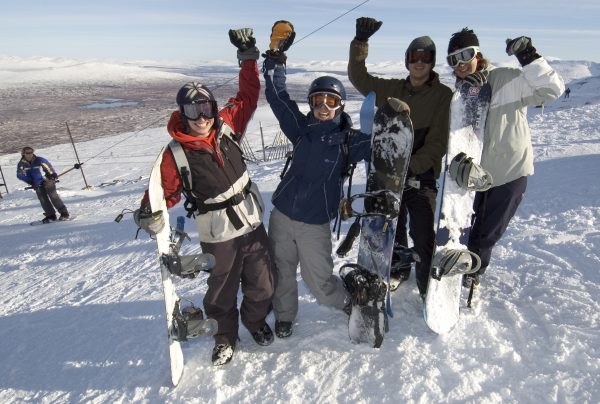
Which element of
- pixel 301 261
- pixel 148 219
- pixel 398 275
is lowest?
pixel 398 275

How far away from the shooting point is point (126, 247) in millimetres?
6695

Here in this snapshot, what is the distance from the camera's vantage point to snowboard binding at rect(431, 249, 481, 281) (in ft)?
9.73

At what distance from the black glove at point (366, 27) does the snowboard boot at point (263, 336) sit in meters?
2.63

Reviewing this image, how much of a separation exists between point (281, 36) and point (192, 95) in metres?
0.94

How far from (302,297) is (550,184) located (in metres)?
5.42

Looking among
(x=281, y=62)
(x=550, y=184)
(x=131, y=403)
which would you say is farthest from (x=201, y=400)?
(x=550, y=184)

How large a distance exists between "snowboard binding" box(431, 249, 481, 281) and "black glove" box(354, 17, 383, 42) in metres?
1.94

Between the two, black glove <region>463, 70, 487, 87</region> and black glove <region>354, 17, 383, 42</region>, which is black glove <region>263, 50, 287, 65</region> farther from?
black glove <region>463, 70, 487, 87</region>

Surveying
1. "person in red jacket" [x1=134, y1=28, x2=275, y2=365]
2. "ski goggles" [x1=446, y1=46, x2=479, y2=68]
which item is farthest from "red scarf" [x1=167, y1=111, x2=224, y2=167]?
"ski goggles" [x1=446, y1=46, x2=479, y2=68]

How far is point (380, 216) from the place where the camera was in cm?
311

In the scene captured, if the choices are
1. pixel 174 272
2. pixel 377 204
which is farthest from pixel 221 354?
pixel 377 204

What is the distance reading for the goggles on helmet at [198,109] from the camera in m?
2.61

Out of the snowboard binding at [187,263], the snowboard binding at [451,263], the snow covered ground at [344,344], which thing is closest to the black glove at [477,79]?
the snowboard binding at [451,263]

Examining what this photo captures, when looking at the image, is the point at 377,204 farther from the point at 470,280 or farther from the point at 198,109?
the point at 198,109
